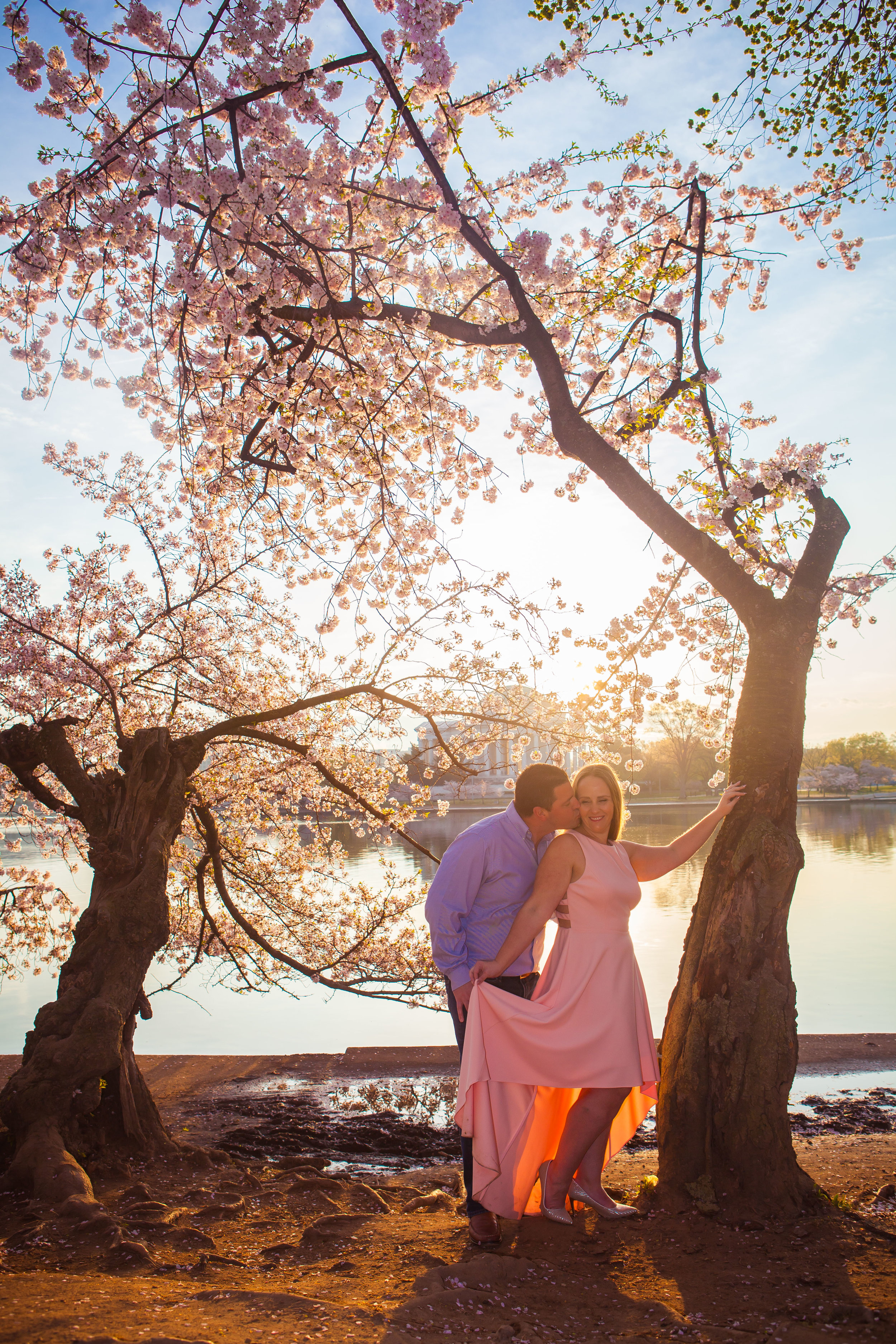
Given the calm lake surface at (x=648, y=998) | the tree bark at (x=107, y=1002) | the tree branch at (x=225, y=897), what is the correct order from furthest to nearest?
1. the calm lake surface at (x=648, y=998)
2. the tree branch at (x=225, y=897)
3. the tree bark at (x=107, y=1002)

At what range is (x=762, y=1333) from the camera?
2.42 meters

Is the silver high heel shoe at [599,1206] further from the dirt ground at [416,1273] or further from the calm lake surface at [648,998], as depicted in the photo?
the calm lake surface at [648,998]

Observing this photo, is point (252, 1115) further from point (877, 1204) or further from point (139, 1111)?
point (877, 1204)

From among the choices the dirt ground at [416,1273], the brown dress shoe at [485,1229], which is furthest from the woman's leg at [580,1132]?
the brown dress shoe at [485,1229]

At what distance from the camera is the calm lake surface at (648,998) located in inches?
395

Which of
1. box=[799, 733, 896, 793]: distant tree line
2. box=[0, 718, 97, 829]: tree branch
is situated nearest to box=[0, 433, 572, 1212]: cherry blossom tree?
box=[0, 718, 97, 829]: tree branch

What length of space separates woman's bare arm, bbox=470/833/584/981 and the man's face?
138 millimetres

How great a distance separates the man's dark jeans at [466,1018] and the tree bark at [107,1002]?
169cm

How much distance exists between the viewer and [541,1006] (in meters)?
3.47

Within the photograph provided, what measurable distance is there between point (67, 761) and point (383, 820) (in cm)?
286

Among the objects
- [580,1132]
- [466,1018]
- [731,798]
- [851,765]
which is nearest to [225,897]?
[466,1018]

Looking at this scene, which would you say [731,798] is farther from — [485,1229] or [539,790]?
[485,1229]

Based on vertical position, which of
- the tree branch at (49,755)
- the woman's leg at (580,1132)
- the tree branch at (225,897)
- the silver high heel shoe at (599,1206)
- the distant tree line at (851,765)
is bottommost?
the silver high heel shoe at (599,1206)

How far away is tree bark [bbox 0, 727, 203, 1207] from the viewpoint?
4270 mm
